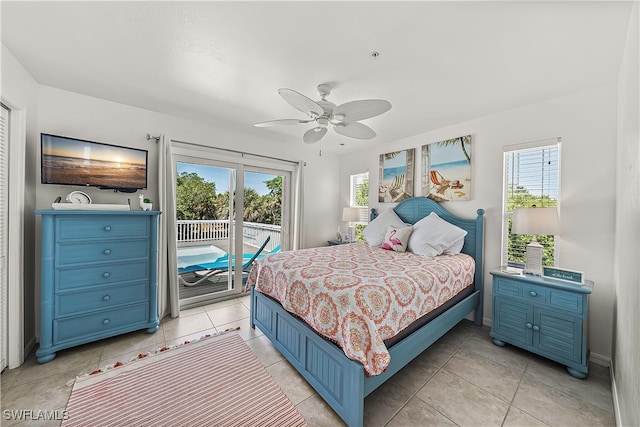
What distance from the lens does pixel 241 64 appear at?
6.56 ft

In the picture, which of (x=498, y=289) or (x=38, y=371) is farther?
(x=498, y=289)

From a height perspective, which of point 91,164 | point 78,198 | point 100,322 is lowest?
point 100,322

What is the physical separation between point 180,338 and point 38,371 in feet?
3.33

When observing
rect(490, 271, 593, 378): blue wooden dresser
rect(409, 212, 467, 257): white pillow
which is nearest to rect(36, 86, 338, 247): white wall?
rect(409, 212, 467, 257): white pillow

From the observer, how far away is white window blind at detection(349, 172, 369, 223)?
15.2 feet

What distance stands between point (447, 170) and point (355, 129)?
1.71m

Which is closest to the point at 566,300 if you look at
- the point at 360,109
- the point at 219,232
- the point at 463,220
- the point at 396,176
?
the point at 463,220

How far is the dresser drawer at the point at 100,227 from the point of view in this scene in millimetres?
2148

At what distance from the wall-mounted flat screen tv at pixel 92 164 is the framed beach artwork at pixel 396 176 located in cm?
345

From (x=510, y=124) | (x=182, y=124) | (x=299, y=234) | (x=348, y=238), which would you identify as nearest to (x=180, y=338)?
(x=299, y=234)

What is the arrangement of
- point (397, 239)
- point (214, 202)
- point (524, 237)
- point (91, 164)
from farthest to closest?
1. point (214, 202)
2. point (397, 239)
3. point (524, 237)
4. point (91, 164)

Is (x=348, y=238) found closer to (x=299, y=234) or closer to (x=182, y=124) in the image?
(x=299, y=234)

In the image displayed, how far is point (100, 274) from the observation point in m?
2.32

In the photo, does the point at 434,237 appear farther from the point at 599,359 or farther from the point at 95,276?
the point at 95,276
